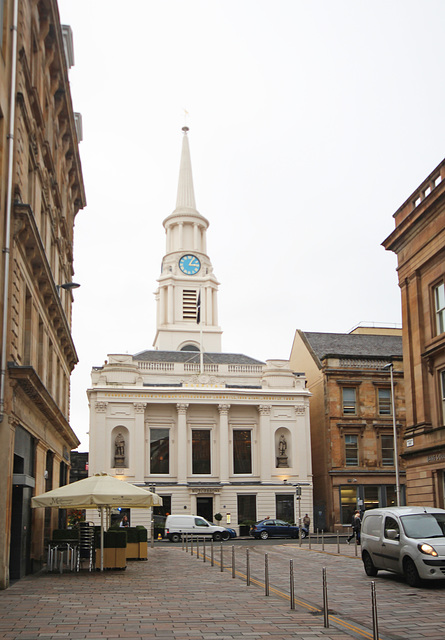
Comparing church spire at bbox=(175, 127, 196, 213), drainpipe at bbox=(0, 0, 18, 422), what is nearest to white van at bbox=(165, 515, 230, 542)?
drainpipe at bbox=(0, 0, 18, 422)

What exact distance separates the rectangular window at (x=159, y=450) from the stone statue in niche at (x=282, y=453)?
28.3ft

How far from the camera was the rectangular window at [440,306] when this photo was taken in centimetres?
2941

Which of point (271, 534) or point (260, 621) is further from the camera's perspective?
point (271, 534)

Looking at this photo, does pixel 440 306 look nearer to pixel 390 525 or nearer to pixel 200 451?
pixel 390 525

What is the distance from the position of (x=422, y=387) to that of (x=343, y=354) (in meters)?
29.3

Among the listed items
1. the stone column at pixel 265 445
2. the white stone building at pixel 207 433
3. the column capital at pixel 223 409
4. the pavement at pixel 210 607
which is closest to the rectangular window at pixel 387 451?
the white stone building at pixel 207 433

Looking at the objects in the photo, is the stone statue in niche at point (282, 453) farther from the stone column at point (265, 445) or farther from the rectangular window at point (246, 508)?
the rectangular window at point (246, 508)

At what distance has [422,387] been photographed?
30.1 metres

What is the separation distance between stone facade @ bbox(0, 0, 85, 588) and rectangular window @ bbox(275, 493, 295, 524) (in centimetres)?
2874

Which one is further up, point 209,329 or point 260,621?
point 209,329

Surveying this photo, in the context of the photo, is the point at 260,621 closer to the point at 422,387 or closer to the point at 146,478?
the point at 422,387

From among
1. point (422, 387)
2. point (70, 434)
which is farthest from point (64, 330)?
point (422, 387)

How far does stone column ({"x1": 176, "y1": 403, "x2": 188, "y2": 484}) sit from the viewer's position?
56566 mm

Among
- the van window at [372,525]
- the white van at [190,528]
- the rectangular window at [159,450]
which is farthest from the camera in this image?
the rectangular window at [159,450]
